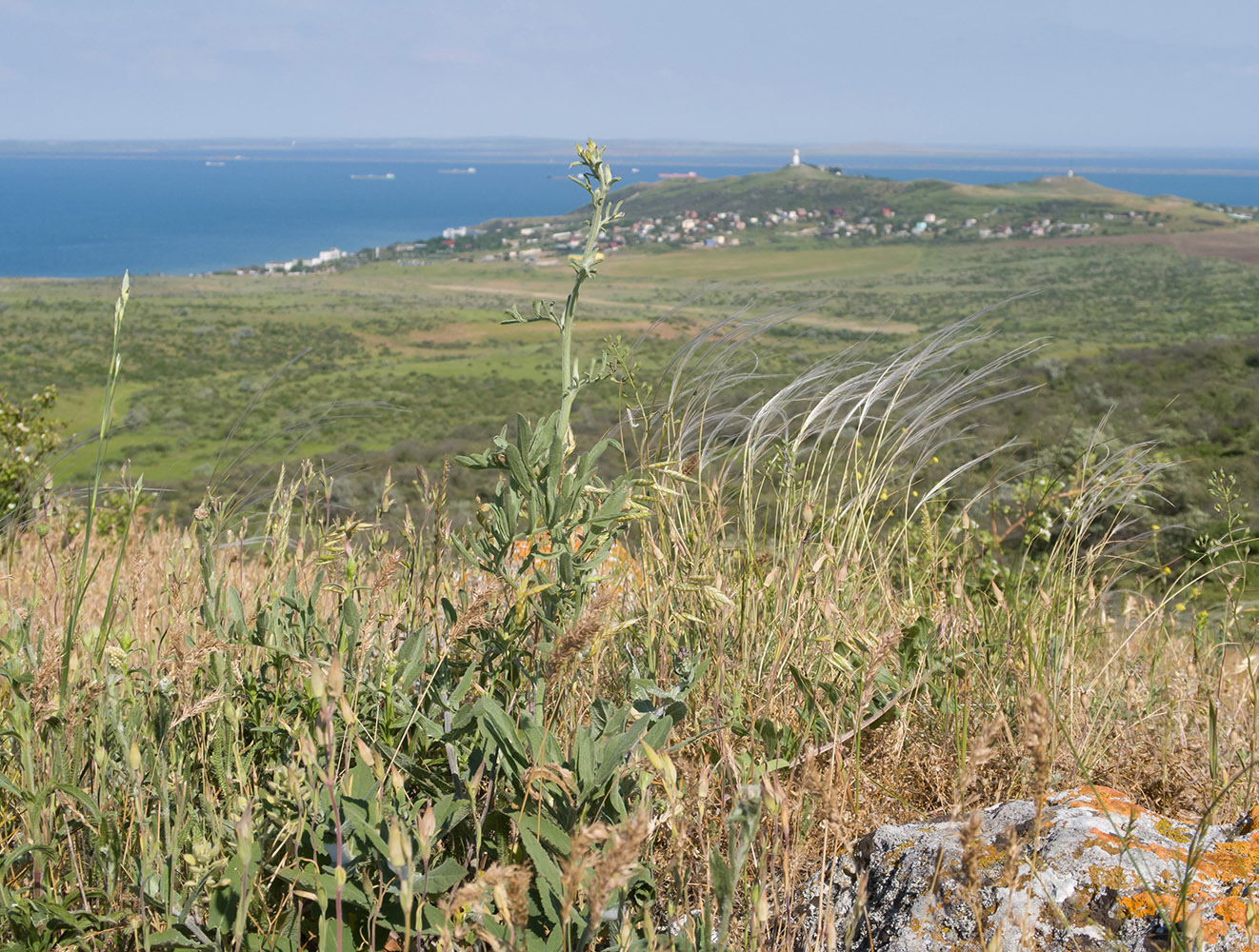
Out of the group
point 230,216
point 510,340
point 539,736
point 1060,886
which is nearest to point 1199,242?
point 510,340

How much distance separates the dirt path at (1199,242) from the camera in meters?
58.1

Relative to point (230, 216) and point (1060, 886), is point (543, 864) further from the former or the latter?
point (230, 216)

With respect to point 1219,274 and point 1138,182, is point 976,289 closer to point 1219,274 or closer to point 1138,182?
point 1219,274

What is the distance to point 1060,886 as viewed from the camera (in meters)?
1.14

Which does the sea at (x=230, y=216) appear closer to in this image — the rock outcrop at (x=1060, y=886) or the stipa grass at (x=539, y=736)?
the stipa grass at (x=539, y=736)

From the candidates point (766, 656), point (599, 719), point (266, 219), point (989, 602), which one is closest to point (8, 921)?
point (599, 719)

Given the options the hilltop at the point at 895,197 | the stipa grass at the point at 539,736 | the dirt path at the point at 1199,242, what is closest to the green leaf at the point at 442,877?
the stipa grass at the point at 539,736

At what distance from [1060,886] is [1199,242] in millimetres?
76134

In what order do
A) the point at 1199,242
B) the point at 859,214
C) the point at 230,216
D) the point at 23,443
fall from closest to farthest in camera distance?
the point at 23,443
the point at 1199,242
the point at 859,214
the point at 230,216

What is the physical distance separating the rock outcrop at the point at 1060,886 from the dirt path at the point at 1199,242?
2553 inches

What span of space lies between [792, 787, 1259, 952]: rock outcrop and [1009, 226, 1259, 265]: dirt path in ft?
213

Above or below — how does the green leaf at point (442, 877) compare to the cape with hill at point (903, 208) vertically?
below

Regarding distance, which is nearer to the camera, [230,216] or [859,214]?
[859,214]

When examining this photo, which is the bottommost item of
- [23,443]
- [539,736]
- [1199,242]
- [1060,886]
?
[23,443]
